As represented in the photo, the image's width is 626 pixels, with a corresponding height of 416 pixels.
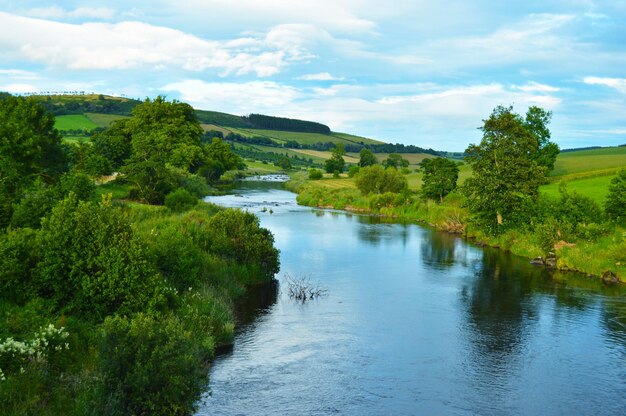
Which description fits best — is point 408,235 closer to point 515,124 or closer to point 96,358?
point 515,124

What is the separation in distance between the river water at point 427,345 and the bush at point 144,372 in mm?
1312

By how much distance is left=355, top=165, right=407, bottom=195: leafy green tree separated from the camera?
Result: 346 ft

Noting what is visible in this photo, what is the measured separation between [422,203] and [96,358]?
7728 centimetres

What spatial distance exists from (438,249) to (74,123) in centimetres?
15937

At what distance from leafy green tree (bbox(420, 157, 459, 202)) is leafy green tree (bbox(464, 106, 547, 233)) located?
24.9m

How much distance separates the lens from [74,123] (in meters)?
184

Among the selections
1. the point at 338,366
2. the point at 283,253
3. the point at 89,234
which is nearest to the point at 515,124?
the point at 283,253

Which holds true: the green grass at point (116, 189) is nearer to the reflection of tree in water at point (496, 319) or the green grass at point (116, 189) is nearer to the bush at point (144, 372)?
the reflection of tree in water at point (496, 319)

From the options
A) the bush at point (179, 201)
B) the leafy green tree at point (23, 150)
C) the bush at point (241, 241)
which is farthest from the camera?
the bush at point (179, 201)

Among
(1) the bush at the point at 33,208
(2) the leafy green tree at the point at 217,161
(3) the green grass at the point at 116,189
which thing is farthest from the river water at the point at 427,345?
→ (2) the leafy green tree at the point at 217,161

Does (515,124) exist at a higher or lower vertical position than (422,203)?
higher

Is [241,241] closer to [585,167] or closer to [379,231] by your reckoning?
[379,231]

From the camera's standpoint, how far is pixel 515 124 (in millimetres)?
61938

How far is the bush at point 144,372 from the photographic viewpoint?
659 inches
